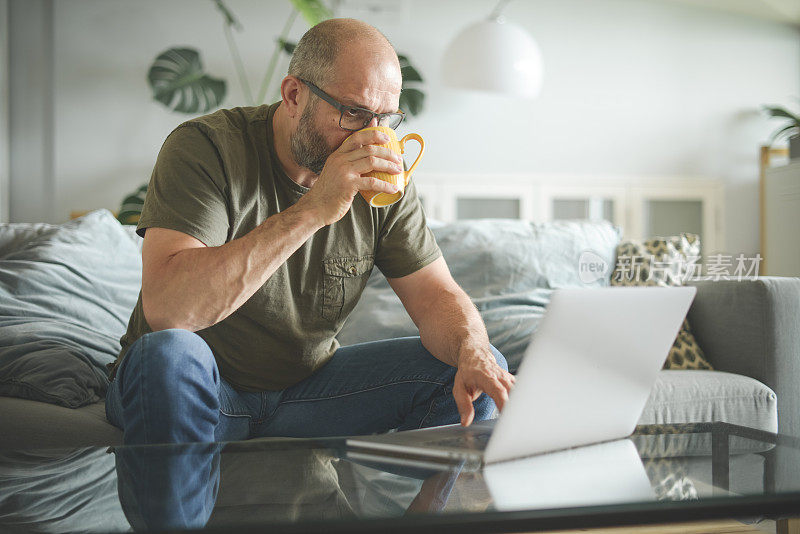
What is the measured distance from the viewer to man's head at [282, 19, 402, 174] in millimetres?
1281

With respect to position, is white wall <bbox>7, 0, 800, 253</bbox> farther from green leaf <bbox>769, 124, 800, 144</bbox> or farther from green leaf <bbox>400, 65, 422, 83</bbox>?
green leaf <bbox>400, 65, 422, 83</bbox>

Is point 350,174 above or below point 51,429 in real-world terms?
above

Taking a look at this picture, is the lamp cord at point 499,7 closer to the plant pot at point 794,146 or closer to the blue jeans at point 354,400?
the plant pot at point 794,146

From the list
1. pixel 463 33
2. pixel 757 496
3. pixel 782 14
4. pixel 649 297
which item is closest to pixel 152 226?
pixel 649 297

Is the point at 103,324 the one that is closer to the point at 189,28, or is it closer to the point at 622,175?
the point at 189,28

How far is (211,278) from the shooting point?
1089 mm

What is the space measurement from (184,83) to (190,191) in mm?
2442

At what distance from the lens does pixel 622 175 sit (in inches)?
154

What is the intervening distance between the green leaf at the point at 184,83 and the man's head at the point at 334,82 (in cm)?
223

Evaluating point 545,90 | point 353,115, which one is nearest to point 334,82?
point 353,115

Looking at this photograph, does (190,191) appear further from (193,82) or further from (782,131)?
(782,131)

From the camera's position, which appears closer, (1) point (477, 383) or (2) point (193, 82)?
(1) point (477, 383)

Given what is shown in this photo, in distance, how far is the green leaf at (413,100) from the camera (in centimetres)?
350

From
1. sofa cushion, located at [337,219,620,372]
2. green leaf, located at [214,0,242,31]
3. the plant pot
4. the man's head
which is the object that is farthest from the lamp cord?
the man's head
